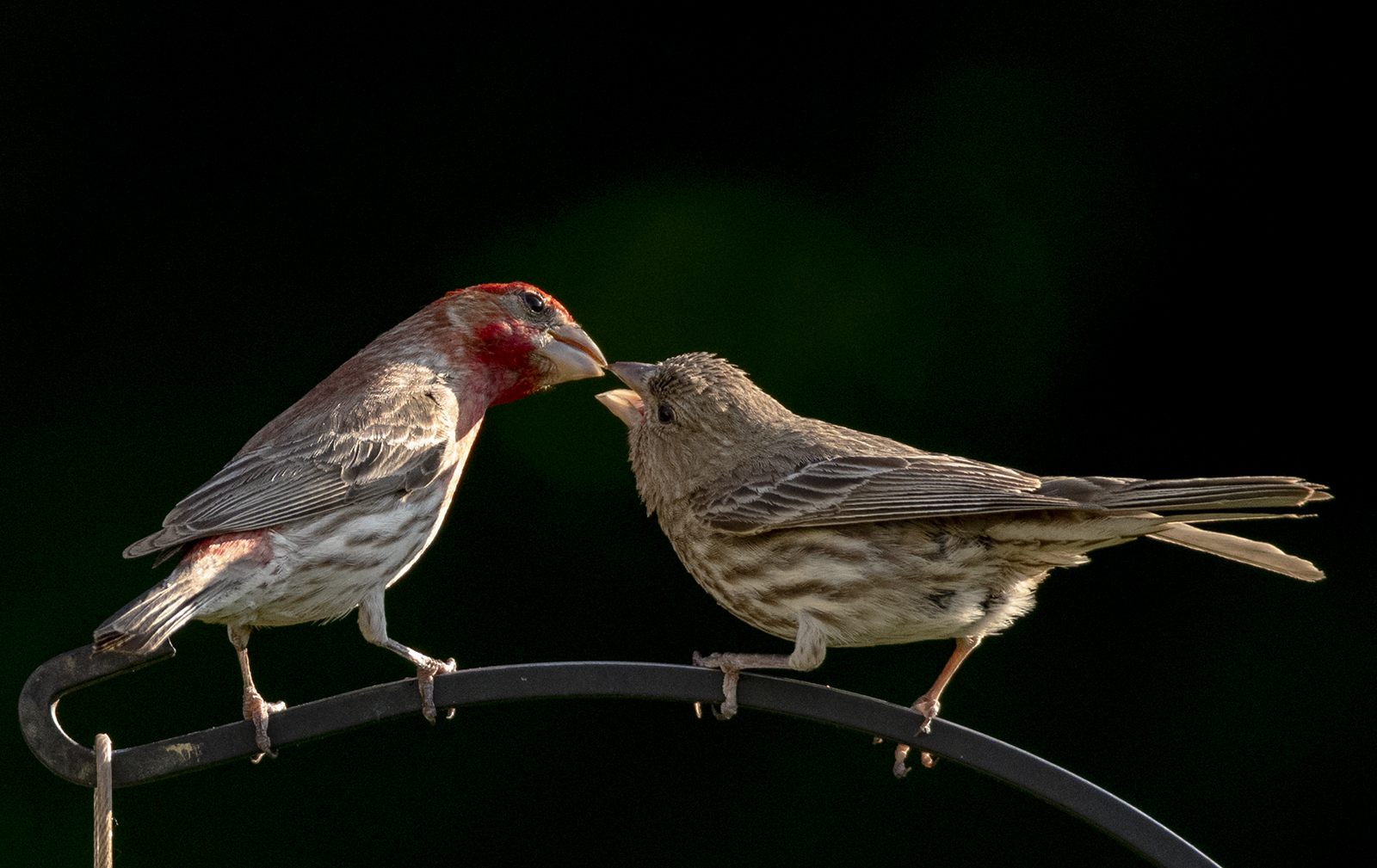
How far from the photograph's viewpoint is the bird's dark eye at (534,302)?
2439 mm

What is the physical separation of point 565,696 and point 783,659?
0.34m

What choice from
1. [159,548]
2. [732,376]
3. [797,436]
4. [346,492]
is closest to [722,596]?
[797,436]

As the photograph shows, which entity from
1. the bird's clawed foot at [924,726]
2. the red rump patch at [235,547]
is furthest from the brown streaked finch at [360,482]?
the bird's clawed foot at [924,726]

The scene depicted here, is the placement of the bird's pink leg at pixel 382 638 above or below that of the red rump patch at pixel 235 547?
below

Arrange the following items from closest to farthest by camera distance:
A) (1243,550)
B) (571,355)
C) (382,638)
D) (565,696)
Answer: (565,696) → (1243,550) → (382,638) → (571,355)

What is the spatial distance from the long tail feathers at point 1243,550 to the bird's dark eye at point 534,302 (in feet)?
3.97

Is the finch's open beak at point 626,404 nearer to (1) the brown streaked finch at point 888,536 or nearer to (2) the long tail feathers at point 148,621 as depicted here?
(1) the brown streaked finch at point 888,536

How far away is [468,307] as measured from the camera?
2455 millimetres

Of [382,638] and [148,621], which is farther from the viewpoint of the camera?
[382,638]

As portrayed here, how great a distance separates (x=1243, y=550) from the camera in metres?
1.66

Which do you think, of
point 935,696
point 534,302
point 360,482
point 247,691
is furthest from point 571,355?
point 935,696

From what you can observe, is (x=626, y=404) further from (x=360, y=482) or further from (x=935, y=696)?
(x=935, y=696)

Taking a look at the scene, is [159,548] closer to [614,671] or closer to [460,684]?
[460,684]

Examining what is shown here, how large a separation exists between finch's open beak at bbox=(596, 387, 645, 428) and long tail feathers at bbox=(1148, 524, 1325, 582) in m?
0.90
